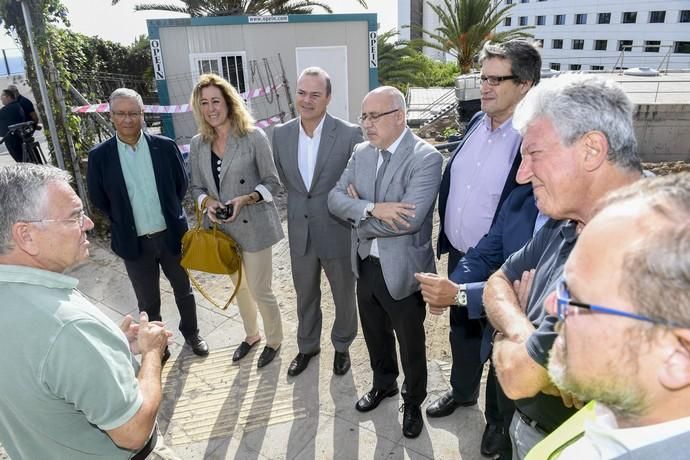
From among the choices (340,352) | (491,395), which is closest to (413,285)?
(491,395)

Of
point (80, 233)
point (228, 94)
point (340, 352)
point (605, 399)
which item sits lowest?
point (340, 352)

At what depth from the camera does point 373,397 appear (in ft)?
10.4

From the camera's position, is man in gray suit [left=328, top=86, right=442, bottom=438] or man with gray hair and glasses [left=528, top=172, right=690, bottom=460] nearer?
man with gray hair and glasses [left=528, top=172, right=690, bottom=460]

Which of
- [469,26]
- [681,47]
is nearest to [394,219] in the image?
[469,26]

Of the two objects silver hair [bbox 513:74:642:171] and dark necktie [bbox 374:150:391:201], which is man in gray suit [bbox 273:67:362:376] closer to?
dark necktie [bbox 374:150:391:201]

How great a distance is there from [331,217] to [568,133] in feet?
6.50

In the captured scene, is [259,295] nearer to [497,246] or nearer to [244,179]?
[244,179]

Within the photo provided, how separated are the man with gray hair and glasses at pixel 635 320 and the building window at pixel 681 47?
47571 millimetres

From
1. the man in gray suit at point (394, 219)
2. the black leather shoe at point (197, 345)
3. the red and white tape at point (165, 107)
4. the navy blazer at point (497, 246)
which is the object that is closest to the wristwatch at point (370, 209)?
the man in gray suit at point (394, 219)

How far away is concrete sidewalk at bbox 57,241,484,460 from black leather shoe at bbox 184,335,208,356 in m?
0.05

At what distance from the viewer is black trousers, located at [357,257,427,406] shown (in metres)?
2.83

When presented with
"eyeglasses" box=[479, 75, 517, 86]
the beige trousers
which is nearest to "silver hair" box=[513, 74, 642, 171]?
"eyeglasses" box=[479, 75, 517, 86]

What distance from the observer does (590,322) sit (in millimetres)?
886

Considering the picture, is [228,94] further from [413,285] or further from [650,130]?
[650,130]
